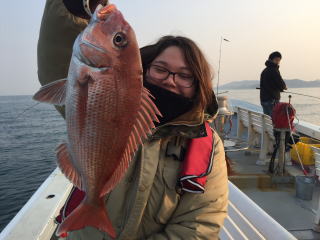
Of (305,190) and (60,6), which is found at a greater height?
(60,6)

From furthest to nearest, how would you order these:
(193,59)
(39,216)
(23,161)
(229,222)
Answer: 1. (23,161)
2. (39,216)
3. (229,222)
4. (193,59)

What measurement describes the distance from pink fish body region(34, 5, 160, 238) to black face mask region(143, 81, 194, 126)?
0.55 meters

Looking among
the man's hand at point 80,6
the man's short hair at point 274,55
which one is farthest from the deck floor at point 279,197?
the man's hand at point 80,6

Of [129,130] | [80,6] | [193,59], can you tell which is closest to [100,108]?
[129,130]

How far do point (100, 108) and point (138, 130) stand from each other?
218mm

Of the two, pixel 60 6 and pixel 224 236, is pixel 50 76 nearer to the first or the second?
pixel 60 6

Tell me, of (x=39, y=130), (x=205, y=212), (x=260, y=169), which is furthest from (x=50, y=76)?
(x=39, y=130)

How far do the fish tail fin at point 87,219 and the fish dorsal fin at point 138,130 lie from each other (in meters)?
0.09

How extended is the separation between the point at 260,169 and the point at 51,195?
4.86 m

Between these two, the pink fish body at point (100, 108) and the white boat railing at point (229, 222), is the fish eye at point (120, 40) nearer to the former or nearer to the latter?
the pink fish body at point (100, 108)

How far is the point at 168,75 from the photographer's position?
6.67 ft

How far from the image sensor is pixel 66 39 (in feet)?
6.11

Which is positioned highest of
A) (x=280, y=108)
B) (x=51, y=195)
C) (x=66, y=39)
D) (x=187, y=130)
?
(x=66, y=39)

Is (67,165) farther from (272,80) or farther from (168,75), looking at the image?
(272,80)
